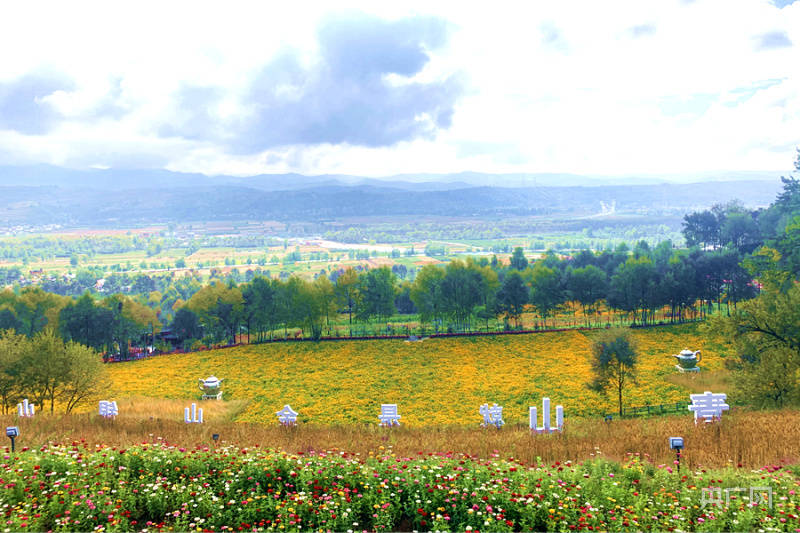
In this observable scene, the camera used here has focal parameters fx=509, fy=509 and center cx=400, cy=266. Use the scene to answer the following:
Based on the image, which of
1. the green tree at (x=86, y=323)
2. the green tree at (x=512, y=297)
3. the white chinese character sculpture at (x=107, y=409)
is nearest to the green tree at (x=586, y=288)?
the green tree at (x=512, y=297)

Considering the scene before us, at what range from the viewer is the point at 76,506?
10078 mm

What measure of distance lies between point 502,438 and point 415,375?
93.0ft

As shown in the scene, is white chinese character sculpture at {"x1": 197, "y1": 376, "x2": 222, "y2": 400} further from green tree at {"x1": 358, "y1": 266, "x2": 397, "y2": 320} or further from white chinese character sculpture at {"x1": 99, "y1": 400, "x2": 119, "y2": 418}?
green tree at {"x1": 358, "y1": 266, "x2": 397, "y2": 320}

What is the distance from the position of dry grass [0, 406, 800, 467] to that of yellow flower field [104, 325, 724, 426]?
9.89 metres

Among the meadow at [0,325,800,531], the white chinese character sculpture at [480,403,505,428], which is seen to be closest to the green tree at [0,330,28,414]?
the meadow at [0,325,800,531]

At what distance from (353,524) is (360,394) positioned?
2988cm

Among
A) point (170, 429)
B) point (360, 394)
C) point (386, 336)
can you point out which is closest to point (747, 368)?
point (360, 394)

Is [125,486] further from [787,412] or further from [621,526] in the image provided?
[787,412]

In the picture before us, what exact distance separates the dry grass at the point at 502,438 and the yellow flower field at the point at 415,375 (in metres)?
9.89

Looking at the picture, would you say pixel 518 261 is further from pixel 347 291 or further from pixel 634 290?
pixel 347 291

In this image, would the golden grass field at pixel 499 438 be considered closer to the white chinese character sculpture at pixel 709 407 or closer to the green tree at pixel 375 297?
the white chinese character sculpture at pixel 709 407

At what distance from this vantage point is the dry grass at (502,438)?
46.3 ft

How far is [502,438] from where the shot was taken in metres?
16.5

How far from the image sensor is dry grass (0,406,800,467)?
14.1 meters
